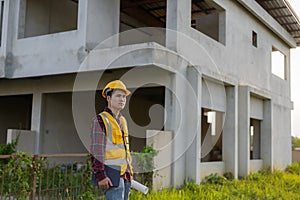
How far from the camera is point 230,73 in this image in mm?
12281

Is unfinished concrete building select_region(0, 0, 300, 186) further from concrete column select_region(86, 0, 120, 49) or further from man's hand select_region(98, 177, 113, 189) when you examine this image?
man's hand select_region(98, 177, 113, 189)

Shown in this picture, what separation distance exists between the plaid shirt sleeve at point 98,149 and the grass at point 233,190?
11.5 ft

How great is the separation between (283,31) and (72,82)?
392 inches

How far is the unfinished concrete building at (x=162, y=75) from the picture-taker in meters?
9.38

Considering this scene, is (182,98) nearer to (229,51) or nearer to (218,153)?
(229,51)

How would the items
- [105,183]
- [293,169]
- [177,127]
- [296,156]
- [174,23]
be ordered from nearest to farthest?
[105,183] → [177,127] → [174,23] → [293,169] → [296,156]

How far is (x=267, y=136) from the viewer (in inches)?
553

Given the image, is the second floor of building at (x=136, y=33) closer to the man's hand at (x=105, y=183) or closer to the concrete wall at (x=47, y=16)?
the concrete wall at (x=47, y=16)

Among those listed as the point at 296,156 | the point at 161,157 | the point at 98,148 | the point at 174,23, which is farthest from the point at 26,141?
the point at 296,156

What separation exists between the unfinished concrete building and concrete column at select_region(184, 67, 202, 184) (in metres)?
0.02

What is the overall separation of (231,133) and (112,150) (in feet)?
26.3

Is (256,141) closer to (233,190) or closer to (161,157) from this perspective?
(233,190)

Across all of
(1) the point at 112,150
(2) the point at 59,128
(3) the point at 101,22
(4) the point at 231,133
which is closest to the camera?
(1) the point at 112,150

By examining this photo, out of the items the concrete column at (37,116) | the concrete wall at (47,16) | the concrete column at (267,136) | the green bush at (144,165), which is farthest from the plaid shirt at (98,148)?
the concrete column at (267,136)
